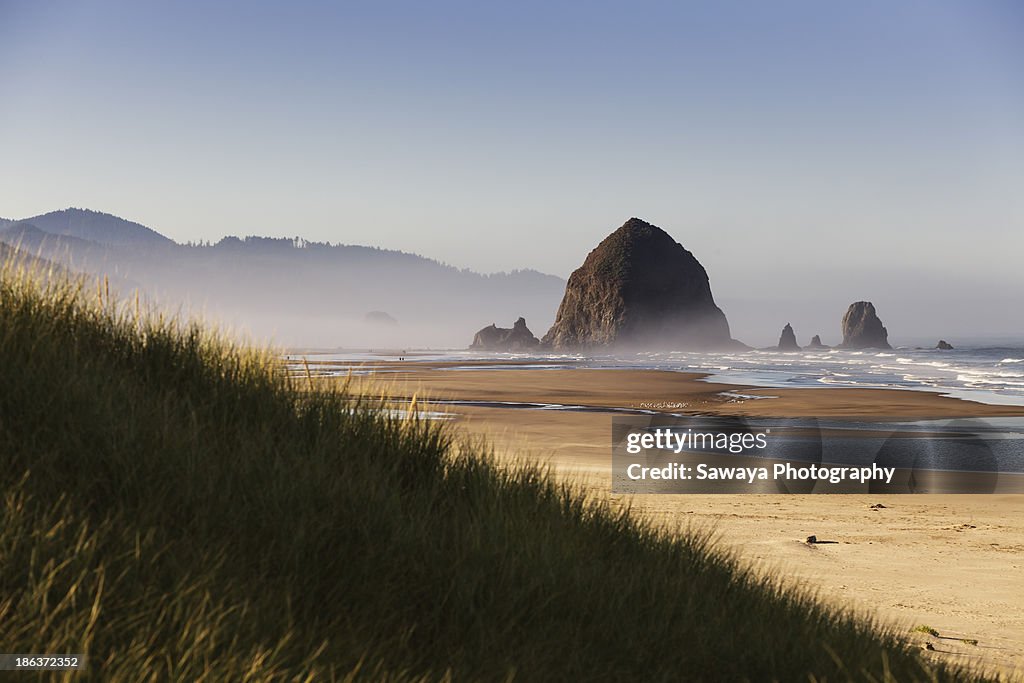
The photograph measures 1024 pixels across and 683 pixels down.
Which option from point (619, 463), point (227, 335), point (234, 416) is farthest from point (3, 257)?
point (619, 463)

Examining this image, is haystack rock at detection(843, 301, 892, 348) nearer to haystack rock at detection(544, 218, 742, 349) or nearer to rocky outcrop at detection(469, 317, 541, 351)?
haystack rock at detection(544, 218, 742, 349)

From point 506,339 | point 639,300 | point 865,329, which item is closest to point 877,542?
point 639,300

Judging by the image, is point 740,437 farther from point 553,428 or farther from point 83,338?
point 83,338

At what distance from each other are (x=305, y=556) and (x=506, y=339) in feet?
582

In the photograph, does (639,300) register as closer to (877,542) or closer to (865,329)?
(865,329)

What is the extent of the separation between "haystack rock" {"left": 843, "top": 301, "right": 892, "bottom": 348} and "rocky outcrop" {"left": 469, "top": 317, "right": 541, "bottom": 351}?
71983 mm

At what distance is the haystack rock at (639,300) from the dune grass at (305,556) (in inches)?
6164

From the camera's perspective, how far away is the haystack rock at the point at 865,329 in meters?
179

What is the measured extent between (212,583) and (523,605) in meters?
1.78

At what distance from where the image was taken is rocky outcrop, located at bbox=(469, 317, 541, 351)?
177325 millimetres

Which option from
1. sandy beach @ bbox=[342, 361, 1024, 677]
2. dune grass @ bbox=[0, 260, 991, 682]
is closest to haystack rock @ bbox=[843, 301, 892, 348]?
sandy beach @ bbox=[342, 361, 1024, 677]

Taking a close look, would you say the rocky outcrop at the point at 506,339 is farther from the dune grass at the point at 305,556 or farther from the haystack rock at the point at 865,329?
the dune grass at the point at 305,556

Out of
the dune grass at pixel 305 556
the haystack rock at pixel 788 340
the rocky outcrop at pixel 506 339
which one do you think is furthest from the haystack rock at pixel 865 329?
the dune grass at pixel 305 556

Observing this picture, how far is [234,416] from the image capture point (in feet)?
20.1
